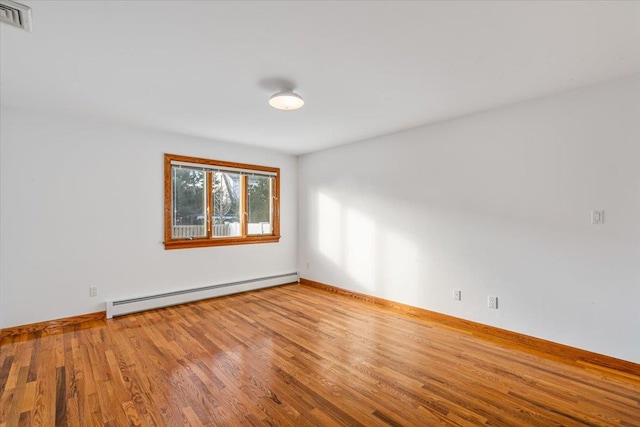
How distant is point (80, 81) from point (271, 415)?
10.1 feet

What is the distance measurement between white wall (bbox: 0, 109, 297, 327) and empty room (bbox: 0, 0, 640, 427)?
22 mm

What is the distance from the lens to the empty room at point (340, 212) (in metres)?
1.88

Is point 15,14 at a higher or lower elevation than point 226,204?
higher

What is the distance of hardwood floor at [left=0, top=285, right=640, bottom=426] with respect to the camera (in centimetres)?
188

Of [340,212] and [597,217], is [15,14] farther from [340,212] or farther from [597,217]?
[597,217]

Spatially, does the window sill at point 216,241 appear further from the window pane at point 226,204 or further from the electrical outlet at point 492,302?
the electrical outlet at point 492,302

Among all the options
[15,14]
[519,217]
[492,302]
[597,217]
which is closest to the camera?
[15,14]

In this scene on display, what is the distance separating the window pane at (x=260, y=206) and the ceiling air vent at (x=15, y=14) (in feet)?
11.0

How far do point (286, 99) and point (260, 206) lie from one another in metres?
2.83

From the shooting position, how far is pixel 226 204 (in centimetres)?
478

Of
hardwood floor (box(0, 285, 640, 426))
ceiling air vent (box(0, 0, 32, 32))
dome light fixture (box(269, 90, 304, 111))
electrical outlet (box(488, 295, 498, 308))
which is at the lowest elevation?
hardwood floor (box(0, 285, 640, 426))

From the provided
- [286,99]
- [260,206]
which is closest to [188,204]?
[260,206]

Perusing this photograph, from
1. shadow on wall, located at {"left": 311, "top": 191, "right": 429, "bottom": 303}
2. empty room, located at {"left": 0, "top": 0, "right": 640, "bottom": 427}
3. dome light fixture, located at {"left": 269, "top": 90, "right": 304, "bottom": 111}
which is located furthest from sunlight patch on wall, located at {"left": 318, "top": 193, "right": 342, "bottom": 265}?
dome light fixture, located at {"left": 269, "top": 90, "right": 304, "bottom": 111}

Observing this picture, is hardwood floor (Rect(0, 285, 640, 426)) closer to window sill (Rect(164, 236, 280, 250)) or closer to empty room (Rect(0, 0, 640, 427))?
empty room (Rect(0, 0, 640, 427))
